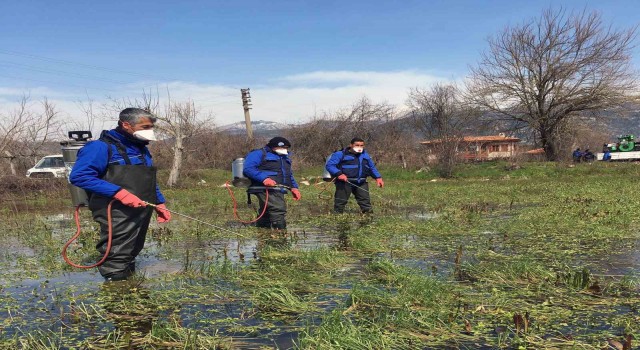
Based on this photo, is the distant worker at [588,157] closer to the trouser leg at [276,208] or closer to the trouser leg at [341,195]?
the trouser leg at [341,195]

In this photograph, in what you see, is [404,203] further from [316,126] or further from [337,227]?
[316,126]

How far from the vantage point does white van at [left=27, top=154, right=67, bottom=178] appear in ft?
72.7

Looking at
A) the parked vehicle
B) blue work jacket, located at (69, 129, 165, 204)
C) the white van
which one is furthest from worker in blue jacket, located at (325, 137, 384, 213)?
the parked vehicle

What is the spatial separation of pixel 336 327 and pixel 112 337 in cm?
166

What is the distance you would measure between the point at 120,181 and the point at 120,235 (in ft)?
1.82

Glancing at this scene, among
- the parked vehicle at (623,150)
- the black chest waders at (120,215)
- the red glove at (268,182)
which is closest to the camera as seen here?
the black chest waders at (120,215)

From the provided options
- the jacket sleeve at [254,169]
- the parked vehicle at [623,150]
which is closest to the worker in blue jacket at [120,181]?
the jacket sleeve at [254,169]

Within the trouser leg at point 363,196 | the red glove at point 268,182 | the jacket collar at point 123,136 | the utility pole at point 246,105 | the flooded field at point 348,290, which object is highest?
the utility pole at point 246,105

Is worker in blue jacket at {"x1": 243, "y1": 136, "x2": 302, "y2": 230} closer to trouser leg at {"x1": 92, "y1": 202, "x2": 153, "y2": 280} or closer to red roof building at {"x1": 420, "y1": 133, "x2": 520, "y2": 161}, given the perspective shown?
trouser leg at {"x1": 92, "y1": 202, "x2": 153, "y2": 280}

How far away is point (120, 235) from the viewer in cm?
505

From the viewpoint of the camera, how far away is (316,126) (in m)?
38.9

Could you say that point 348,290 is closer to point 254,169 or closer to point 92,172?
point 92,172

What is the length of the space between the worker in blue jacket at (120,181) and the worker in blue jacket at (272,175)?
313 centimetres

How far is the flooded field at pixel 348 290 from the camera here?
350 centimetres
